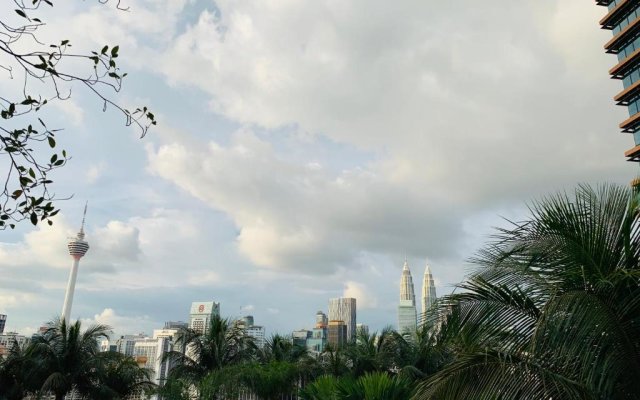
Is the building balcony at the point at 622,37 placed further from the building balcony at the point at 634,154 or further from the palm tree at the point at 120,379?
the palm tree at the point at 120,379

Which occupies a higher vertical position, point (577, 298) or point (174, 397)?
point (577, 298)

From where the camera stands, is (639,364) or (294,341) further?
(294,341)

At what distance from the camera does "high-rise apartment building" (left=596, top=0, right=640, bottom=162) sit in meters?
48.5

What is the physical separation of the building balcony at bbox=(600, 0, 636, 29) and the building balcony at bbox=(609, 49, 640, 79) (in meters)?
4.34

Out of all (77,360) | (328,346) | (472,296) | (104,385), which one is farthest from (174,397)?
(472,296)

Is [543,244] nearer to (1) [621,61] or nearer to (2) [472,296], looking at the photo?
(2) [472,296]

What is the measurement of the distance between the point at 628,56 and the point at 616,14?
4.54 m

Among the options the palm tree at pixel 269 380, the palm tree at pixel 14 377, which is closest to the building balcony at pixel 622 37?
the palm tree at pixel 269 380

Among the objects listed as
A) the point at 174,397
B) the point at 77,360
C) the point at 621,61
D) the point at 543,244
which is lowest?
the point at 174,397

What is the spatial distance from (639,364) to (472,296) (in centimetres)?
175

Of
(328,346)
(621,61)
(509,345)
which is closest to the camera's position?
(509,345)

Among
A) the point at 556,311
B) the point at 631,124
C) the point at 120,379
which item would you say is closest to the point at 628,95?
the point at 631,124

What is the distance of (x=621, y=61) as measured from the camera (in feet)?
166

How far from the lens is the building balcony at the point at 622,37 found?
48.2m
